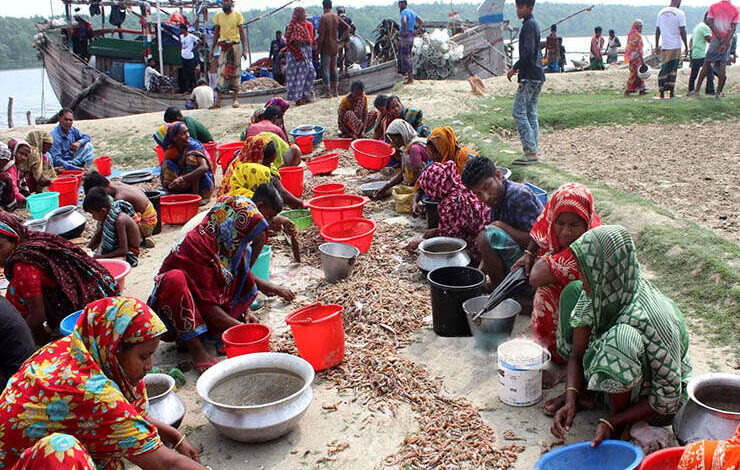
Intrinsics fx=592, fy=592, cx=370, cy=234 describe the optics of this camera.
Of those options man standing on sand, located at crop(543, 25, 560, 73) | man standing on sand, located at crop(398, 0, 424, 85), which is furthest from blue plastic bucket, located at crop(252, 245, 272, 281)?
man standing on sand, located at crop(543, 25, 560, 73)

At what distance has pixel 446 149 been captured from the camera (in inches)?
215

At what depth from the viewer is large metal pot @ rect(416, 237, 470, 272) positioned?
4473 mm

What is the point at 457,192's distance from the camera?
4.82 m

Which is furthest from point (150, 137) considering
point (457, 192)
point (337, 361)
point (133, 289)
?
point (337, 361)

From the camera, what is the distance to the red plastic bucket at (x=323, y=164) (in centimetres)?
784

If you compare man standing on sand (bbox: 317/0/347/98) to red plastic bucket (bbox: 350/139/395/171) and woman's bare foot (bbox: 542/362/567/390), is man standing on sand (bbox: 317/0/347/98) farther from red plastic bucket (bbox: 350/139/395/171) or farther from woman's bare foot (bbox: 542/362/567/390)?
woman's bare foot (bbox: 542/362/567/390)

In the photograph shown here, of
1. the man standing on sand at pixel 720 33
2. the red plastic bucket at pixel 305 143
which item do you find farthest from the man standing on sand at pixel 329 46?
the man standing on sand at pixel 720 33

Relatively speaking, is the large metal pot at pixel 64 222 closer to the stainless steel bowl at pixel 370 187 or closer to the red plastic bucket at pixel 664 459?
the stainless steel bowl at pixel 370 187

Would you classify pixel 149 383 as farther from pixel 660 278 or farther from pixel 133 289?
pixel 660 278

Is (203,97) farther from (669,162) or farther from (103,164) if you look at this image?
(669,162)

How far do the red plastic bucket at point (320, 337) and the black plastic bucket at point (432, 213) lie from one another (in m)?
2.04

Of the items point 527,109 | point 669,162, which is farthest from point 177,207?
point 669,162

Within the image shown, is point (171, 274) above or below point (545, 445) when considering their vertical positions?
above

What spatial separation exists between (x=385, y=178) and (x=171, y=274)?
4.52 metres
